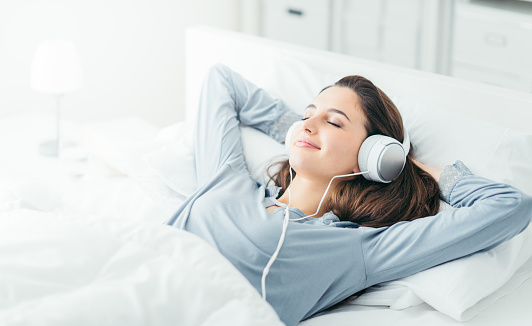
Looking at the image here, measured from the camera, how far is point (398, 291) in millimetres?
1266

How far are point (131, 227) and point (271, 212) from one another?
1.07 ft

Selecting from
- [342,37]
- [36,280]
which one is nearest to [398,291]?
[36,280]

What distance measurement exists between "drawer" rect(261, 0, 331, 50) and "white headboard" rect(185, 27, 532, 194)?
108 centimetres

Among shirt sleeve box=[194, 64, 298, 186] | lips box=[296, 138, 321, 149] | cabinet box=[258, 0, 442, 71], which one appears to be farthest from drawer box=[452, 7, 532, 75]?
lips box=[296, 138, 321, 149]

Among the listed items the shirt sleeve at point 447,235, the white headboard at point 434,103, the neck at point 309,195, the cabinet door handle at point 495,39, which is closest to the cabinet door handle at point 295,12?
the cabinet door handle at point 495,39

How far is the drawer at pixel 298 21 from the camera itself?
10.1 feet

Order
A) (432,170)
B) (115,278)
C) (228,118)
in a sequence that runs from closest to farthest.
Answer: (115,278), (432,170), (228,118)

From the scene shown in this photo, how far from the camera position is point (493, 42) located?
2.46 meters

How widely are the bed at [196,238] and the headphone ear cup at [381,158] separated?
0.54 ft

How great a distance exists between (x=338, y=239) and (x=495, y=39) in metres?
1.50

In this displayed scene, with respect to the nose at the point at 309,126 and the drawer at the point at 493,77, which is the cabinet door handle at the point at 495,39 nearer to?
the drawer at the point at 493,77

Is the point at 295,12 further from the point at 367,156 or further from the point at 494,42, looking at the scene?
the point at 367,156

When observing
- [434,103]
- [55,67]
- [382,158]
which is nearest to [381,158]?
[382,158]

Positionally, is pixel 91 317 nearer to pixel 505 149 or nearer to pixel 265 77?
pixel 505 149
